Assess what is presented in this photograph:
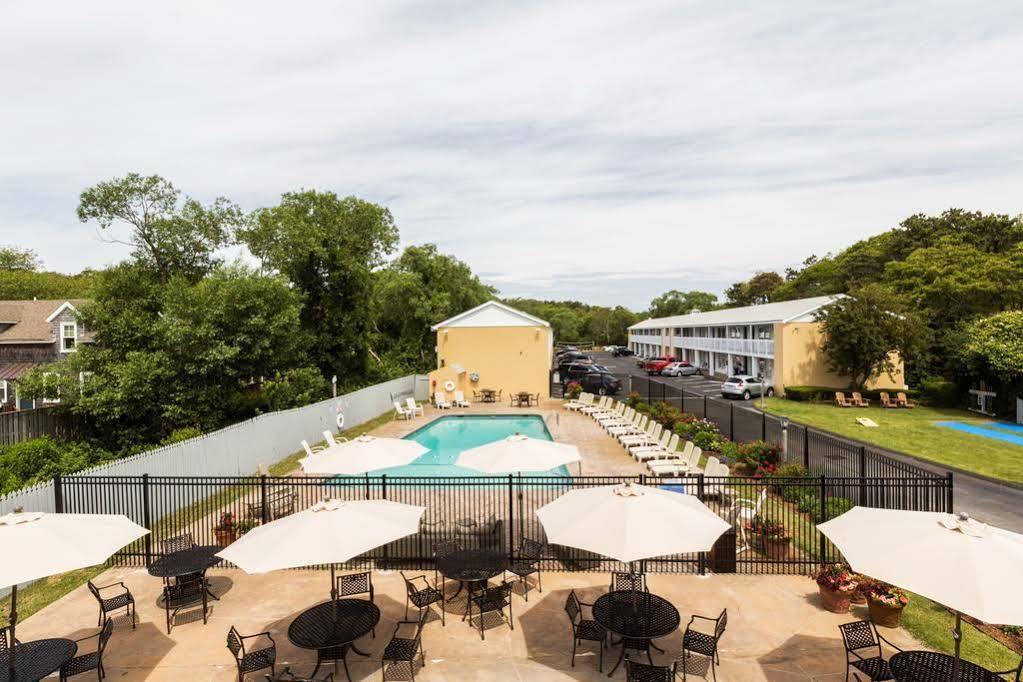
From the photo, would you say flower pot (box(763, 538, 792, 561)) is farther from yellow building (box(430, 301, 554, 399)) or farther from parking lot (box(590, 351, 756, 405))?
parking lot (box(590, 351, 756, 405))

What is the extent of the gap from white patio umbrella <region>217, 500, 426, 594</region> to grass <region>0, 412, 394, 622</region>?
5066 millimetres

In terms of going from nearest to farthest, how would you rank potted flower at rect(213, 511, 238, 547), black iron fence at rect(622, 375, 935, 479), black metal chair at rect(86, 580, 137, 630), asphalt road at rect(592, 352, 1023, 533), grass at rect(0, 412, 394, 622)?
black metal chair at rect(86, 580, 137, 630) < grass at rect(0, 412, 394, 622) < potted flower at rect(213, 511, 238, 547) < asphalt road at rect(592, 352, 1023, 533) < black iron fence at rect(622, 375, 935, 479)

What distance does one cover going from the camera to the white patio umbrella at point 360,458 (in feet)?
32.5

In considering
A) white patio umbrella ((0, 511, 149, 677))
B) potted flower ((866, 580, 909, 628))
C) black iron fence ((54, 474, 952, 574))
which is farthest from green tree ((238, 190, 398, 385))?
potted flower ((866, 580, 909, 628))

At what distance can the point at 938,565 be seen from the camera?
16.6 feet

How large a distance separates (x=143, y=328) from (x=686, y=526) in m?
23.3

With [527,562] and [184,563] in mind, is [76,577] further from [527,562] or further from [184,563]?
[527,562]

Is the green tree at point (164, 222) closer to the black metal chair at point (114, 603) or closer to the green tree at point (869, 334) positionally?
the black metal chair at point (114, 603)

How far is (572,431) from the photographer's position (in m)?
23.0

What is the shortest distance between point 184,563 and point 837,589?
33.9 ft

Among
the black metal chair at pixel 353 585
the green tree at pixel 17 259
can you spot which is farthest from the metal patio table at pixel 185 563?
the green tree at pixel 17 259

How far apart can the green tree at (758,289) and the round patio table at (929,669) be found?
3371 inches

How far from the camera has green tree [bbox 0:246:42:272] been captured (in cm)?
6378

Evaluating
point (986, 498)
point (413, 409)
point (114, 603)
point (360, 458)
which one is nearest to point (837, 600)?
point (360, 458)
